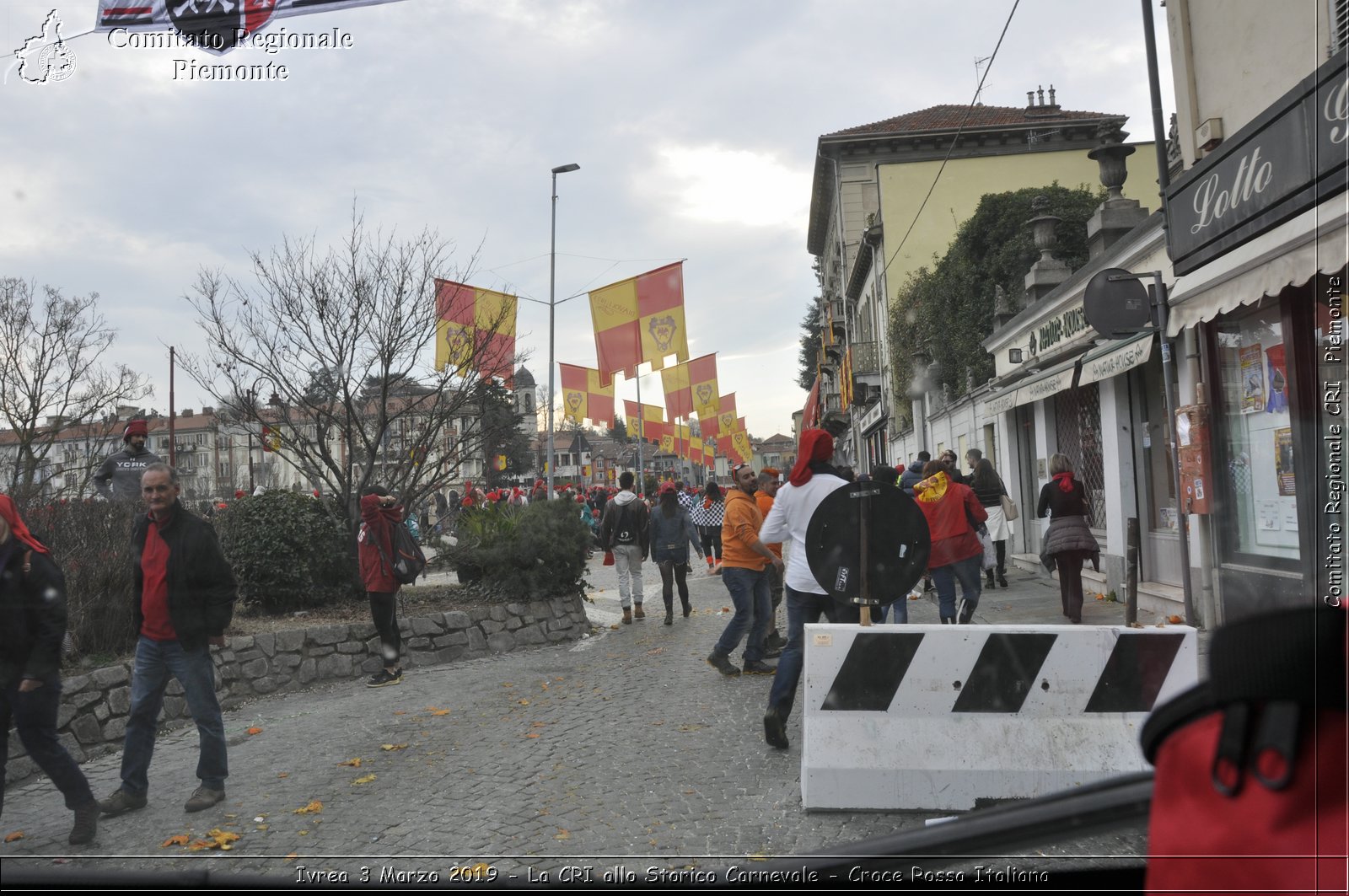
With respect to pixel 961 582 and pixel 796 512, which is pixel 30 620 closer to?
pixel 796 512

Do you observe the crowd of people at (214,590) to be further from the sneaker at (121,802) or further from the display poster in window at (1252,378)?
the display poster in window at (1252,378)

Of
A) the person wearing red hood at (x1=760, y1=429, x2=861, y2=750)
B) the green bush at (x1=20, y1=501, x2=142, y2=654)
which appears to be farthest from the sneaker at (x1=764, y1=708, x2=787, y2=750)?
the green bush at (x1=20, y1=501, x2=142, y2=654)

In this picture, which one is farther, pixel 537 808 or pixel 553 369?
pixel 553 369

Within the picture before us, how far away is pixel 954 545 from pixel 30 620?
7016 mm

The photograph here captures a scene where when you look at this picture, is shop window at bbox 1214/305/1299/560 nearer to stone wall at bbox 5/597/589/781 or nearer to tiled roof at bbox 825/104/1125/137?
stone wall at bbox 5/597/589/781

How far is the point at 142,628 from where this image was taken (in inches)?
203

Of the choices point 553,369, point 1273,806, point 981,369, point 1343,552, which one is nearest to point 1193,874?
point 1273,806

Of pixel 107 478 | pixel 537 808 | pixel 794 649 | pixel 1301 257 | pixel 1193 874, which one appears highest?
pixel 1301 257

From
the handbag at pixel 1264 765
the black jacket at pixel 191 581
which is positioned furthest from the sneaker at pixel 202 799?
the handbag at pixel 1264 765

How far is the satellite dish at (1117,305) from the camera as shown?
28.7ft

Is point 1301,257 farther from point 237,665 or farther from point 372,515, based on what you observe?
point 237,665

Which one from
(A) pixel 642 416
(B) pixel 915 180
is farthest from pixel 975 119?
(A) pixel 642 416

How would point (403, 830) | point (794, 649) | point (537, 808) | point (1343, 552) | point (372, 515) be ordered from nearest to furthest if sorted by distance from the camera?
point (1343, 552) → point (403, 830) → point (537, 808) → point (794, 649) → point (372, 515)

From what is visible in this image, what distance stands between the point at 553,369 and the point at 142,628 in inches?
671
